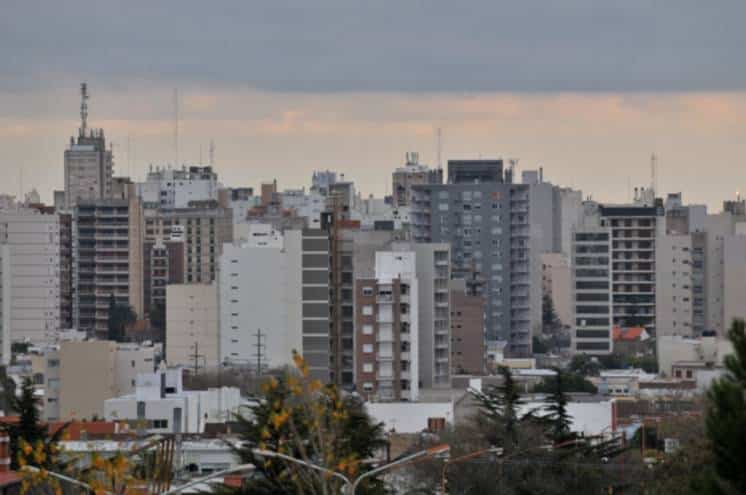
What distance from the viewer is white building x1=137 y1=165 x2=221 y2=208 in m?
168

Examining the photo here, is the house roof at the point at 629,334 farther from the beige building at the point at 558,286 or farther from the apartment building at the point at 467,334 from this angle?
the beige building at the point at 558,286

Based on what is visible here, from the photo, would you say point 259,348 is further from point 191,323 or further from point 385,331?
point 385,331

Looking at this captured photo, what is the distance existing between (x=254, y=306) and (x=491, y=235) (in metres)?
22.2

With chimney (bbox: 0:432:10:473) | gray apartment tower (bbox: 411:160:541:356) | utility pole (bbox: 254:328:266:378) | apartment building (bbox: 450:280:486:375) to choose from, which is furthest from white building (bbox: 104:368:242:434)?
gray apartment tower (bbox: 411:160:541:356)

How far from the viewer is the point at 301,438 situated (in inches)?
966

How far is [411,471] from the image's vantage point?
137ft

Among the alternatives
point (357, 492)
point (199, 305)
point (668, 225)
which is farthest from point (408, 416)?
point (668, 225)

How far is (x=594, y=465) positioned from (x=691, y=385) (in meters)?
42.1

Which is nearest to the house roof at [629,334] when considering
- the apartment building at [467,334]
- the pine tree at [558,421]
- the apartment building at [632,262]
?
the apartment building at [632,262]

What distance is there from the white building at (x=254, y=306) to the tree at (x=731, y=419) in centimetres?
7206

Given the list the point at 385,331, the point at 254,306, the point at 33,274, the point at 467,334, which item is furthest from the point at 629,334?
the point at 385,331

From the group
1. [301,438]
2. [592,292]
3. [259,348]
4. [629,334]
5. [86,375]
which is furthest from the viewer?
[592,292]

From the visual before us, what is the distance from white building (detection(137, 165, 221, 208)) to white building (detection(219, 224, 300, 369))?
6395 cm

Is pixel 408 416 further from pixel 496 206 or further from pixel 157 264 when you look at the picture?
pixel 157 264
